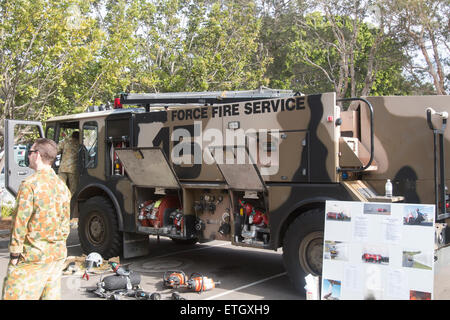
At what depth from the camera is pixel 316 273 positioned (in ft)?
18.6

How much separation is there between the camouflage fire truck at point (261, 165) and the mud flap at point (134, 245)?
2 centimetres

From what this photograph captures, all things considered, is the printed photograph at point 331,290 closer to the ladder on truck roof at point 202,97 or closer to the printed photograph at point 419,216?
the printed photograph at point 419,216

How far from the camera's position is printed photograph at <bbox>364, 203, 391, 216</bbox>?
4574 mm

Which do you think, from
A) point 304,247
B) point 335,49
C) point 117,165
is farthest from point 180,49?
point 304,247

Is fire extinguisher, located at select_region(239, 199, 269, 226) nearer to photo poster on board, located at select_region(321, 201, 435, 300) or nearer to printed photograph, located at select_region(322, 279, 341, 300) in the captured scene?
photo poster on board, located at select_region(321, 201, 435, 300)

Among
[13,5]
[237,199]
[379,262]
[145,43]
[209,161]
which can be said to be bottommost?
[379,262]

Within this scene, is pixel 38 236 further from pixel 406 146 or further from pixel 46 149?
pixel 406 146

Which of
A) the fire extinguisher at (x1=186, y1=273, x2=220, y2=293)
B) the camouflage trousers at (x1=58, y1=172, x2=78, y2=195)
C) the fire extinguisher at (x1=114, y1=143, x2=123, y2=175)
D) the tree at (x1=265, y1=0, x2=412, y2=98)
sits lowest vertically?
the fire extinguisher at (x1=186, y1=273, x2=220, y2=293)

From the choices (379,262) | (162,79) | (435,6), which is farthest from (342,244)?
(435,6)

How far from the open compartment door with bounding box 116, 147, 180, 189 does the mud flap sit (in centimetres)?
110

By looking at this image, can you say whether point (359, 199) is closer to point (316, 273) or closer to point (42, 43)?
point (316, 273)

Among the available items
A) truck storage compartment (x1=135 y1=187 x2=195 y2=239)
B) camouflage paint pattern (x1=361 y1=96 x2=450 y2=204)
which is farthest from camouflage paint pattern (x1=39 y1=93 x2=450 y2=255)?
truck storage compartment (x1=135 y1=187 x2=195 y2=239)

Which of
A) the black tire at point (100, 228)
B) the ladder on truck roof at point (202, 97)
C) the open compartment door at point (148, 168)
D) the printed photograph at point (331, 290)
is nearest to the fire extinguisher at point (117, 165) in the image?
the open compartment door at point (148, 168)

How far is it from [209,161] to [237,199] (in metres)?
0.73
